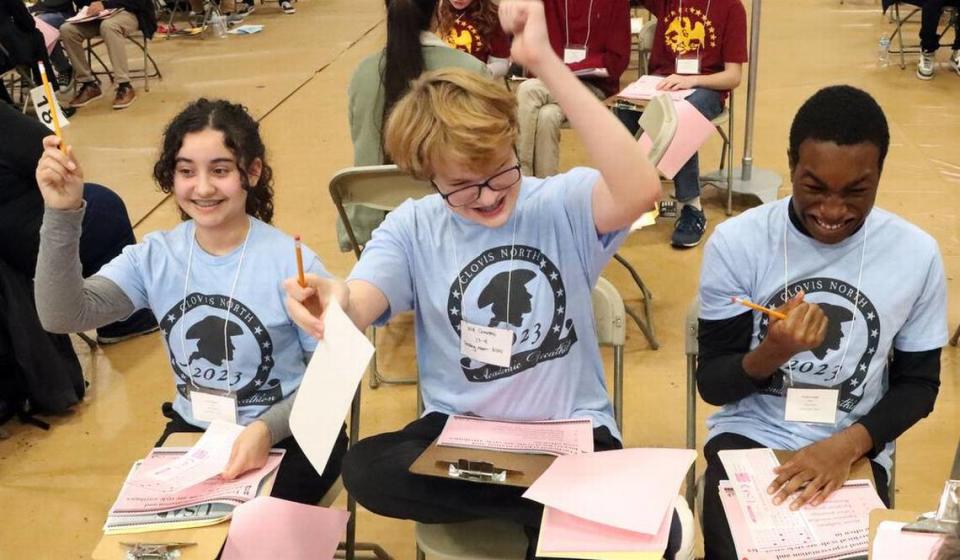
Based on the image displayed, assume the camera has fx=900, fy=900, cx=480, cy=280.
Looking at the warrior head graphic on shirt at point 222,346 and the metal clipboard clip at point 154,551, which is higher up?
the warrior head graphic on shirt at point 222,346

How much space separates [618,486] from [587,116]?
22.7 inches

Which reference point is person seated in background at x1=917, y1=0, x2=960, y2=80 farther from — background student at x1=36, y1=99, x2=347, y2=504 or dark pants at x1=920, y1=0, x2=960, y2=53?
background student at x1=36, y1=99, x2=347, y2=504

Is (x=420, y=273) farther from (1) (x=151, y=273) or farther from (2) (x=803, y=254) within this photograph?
(2) (x=803, y=254)

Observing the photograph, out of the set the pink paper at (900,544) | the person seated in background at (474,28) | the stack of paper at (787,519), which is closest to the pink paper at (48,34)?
the person seated in background at (474,28)

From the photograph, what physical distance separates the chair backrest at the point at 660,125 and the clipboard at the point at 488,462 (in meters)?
0.82

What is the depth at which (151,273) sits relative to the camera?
1.81 meters

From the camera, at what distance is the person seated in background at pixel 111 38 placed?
6.19m

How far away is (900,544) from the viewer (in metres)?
1.12

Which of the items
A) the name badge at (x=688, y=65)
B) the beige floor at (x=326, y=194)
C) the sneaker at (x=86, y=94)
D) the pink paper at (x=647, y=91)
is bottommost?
the beige floor at (x=326, y=194)

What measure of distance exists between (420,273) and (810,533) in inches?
31.0

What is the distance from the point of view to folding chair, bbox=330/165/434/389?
2.34 meters

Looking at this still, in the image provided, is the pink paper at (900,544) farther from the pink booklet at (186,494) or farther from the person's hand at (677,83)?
the person's hand at (677,83)

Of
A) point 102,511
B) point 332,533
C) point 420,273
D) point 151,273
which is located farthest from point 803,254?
point 102,511

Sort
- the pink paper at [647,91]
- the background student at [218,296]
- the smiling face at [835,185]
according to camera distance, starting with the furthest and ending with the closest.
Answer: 1. the pink paper at [647,91]
2. the background student at [218,296]
3. the smiling face at [835,185]
